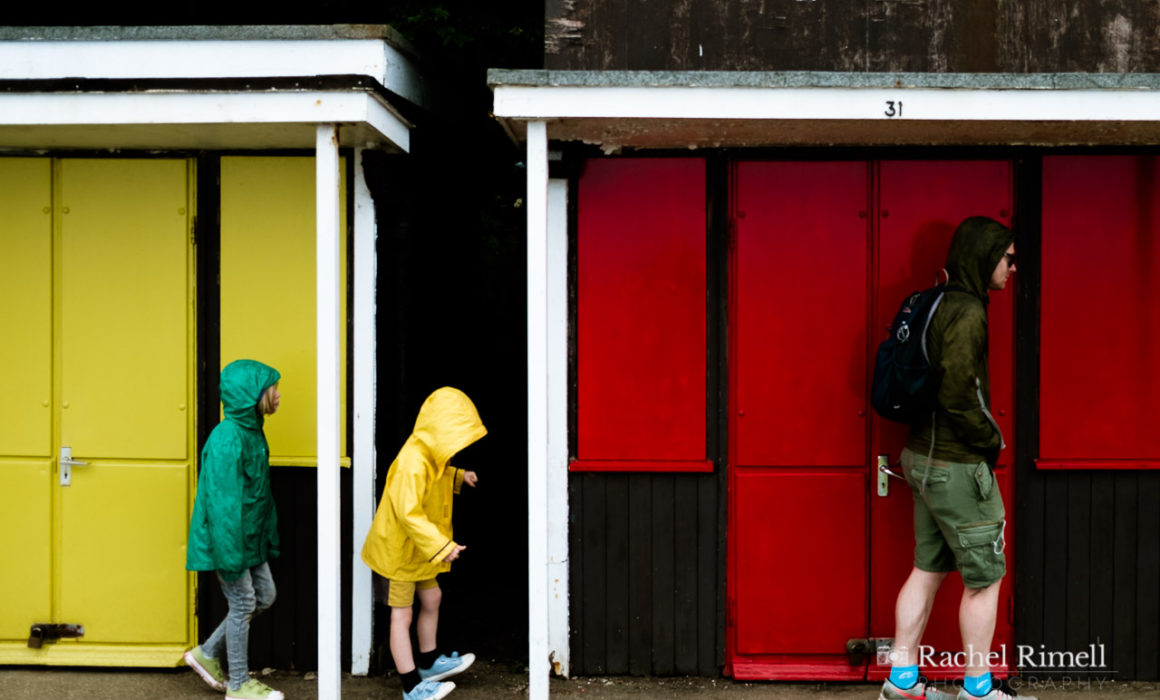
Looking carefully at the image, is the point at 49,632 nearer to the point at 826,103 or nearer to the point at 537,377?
the point at 537,377

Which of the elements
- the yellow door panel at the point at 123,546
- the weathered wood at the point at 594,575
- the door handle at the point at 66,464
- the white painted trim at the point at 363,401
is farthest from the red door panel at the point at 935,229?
the door handle at the point at 66,464

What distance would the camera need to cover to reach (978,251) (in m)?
4.73

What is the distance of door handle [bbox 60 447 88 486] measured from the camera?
5465 millimetres

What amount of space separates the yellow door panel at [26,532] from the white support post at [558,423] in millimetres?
2505

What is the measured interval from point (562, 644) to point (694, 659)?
2.13ft

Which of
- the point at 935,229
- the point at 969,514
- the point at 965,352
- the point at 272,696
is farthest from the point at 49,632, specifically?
the point at 935,229

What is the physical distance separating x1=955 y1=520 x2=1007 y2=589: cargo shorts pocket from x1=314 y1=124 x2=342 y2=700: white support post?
2699 millimetres

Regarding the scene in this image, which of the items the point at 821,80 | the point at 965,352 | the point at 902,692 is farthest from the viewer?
the point at 902,692

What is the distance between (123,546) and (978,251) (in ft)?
14.0

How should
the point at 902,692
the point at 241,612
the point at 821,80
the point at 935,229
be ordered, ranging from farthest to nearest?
the point at 935,229 < the point at 241,612 < the point at 902,692 < the point at 821,80

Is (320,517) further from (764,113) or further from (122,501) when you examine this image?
(764,113)

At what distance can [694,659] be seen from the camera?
17.7 feet

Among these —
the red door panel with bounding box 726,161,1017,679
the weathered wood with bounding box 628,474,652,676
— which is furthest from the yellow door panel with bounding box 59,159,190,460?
the red door panel with bounding box 726,161,1017,679

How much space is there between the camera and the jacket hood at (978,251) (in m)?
4.72
